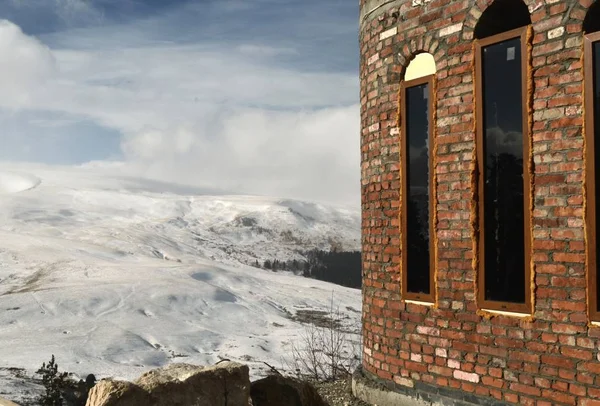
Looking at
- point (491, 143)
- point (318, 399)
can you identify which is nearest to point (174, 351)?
point (318, 399)

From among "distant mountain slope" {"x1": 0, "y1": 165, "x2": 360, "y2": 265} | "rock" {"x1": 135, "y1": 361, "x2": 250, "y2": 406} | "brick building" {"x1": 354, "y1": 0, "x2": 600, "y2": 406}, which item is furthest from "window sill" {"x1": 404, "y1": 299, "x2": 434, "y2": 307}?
"distant mountain slope" {"x1": 0, "y1": 165, "x2": 360, "y2": 265}

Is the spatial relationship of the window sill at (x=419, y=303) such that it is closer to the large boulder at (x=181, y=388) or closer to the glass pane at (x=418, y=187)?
the glass pane at (x=418, y=187)

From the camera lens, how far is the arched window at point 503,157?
4.75 metres

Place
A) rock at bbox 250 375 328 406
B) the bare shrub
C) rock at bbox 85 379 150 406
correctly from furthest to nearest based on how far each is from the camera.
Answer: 1. the bare shrub
2. rock at bbox 250 375 328 406
3. rock at bbox 85 379 150 406

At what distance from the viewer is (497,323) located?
492 centimetres

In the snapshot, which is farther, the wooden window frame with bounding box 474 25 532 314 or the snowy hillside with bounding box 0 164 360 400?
the snowy hillside with bounding box 0 164 360 400

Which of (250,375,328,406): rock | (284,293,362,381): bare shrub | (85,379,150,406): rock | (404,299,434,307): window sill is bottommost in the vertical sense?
(284,293,362,381): bare shrub

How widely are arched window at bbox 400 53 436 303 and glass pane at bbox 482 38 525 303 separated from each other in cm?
52

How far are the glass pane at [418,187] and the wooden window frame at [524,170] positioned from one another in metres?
0.54

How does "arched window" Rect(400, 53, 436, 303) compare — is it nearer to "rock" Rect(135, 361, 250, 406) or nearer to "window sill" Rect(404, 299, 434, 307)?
"window sill" Rect(404, 299, 434, 307)

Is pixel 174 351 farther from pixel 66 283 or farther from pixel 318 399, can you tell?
pixel 318 399

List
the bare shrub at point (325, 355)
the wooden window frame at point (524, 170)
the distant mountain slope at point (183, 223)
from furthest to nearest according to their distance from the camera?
1. the distant mountain slope at point (183, 223)
2. the bare shrub at point (325, 355)
3. the wooden window frame at point (524, 170)

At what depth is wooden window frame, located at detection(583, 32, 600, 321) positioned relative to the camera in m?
4.32

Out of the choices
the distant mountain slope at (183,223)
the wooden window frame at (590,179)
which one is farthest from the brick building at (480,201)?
the distant mountain slope at (183,223)
